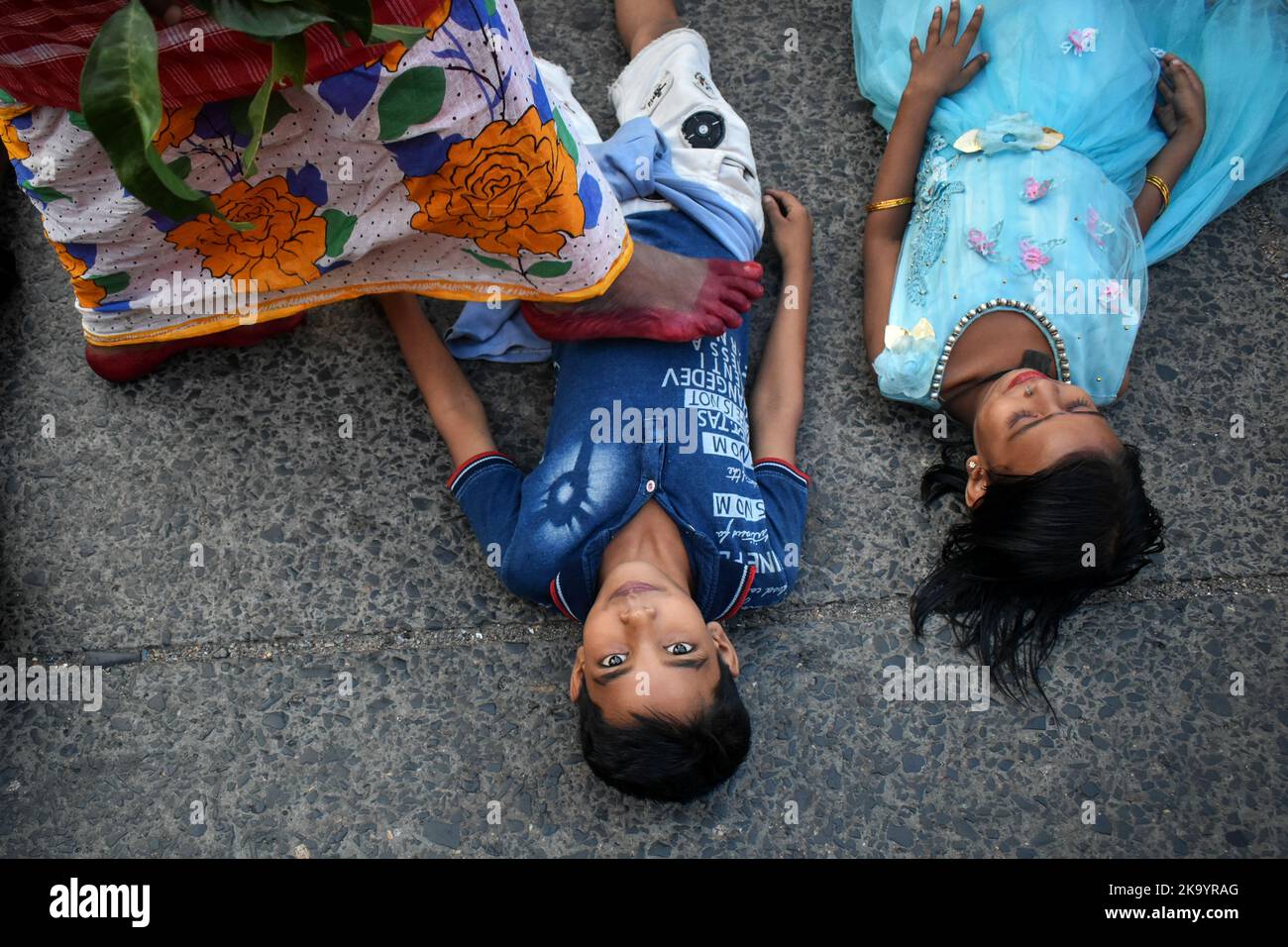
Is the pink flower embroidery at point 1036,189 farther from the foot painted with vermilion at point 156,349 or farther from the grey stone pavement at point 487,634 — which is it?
the foot painted with vermilion at point 156,349

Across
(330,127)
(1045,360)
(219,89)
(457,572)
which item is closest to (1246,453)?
(1045,360)

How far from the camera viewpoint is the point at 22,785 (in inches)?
75.0

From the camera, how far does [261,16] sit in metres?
1.08

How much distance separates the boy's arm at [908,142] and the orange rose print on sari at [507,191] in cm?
83

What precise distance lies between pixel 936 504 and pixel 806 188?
791mm

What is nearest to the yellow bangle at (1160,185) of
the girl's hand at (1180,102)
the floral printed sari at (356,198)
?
the girl's hand at (1180,102)

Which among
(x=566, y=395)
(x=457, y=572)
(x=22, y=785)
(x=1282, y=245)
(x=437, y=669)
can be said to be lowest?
(x=22, y=785)

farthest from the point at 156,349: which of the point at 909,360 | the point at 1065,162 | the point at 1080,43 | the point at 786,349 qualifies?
the point at 1080,43

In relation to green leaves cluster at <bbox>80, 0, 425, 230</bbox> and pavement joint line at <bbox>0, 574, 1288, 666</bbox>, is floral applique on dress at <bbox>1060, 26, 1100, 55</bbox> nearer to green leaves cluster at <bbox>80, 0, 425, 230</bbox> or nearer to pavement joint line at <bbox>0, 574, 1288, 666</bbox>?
pavement joint line at <bbox>0, 574, 1288, 666</bbox>

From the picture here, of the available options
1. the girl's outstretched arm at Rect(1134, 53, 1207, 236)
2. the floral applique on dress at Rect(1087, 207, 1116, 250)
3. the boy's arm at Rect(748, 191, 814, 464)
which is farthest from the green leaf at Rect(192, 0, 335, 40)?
the girl's outstretched arm at Rect(1134, 53, 1207, 236)

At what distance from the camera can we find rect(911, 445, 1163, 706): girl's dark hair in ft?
6.24

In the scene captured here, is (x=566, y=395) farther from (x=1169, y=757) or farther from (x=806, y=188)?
(x=1169, y=757)

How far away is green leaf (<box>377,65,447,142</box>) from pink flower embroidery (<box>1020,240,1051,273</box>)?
1.23 meters

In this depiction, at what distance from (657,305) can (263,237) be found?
2.26 ft
